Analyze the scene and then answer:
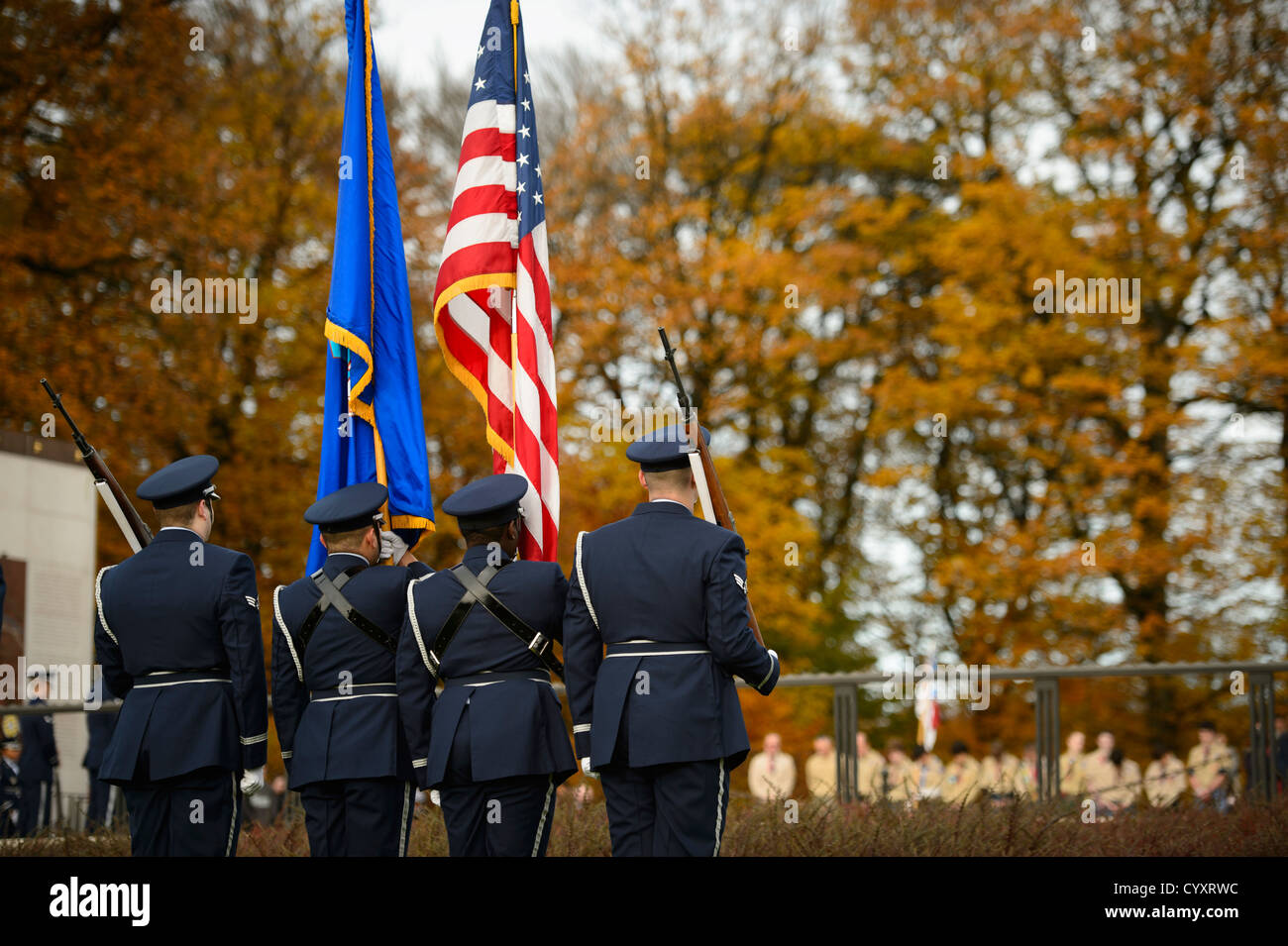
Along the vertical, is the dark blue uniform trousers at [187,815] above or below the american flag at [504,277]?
below

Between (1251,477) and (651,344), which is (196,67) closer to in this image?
(651,344)

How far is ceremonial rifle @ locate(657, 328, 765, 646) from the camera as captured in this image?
612cm

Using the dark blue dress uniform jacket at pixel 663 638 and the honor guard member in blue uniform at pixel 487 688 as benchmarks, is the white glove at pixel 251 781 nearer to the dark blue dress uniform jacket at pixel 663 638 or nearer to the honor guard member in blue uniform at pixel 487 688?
the honor guard member in blue uniform at pixel 487 688

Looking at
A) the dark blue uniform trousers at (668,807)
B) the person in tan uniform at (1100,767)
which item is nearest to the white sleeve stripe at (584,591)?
the dark blue uniform trousers at (668,807)

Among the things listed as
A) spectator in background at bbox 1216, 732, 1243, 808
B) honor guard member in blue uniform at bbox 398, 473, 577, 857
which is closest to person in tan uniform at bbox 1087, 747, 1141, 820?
spectator in background at bbox 1216, 732, 1243, 808

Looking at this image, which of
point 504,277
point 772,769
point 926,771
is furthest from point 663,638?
point 772,769

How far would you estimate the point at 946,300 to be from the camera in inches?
835

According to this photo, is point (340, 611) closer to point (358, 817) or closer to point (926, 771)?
point (358, 817)

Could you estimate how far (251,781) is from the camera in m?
6.16

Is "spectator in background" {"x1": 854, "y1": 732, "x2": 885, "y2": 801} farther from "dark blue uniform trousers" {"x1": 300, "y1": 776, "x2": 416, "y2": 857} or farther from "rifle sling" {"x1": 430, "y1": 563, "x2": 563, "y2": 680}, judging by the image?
"rifle sling" {"x1": 430, "y1": 563, "x2": 563, "y2": 680}

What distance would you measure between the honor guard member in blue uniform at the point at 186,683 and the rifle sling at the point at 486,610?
2.44 feet

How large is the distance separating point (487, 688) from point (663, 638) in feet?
2.37

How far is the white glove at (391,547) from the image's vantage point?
6668 millimetres
